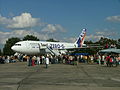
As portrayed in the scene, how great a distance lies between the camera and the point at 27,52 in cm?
4928

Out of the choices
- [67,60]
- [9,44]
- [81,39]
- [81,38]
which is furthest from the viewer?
[9,44]

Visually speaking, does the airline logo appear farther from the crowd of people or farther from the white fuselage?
the crowd of people

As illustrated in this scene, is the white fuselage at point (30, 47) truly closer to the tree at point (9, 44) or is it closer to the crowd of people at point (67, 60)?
the crowd of people at point (67, 60)

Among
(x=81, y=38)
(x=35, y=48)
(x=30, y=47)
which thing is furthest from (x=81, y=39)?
(x=30, y=47)

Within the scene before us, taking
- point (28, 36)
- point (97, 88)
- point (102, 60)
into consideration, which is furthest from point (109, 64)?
point (28, 36)

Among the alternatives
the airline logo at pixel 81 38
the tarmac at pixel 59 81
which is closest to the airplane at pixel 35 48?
the airline logo at pixel 81 38

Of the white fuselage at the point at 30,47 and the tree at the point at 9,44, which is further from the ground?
the tree at the point at 9,44

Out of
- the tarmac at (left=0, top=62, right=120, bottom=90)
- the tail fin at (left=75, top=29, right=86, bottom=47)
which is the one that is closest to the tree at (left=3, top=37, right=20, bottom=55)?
the tail fin at (left=75, top=29, right=86, bottom=47)

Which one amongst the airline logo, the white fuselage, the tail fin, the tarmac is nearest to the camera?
the tarmac

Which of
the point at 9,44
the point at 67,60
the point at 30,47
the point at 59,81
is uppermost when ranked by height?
the point at 9,44

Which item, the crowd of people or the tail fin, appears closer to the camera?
the crowd of people

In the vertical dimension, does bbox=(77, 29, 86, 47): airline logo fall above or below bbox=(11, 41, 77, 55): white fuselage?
above

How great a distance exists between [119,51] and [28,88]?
1502 inches

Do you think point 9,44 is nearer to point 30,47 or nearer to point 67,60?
point 30,47
